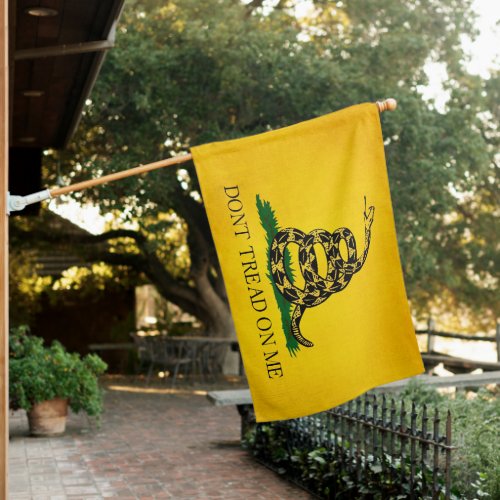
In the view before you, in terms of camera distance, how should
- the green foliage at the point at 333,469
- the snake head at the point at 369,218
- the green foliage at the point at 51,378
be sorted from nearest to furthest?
the snake head at the point at 369,218
the green foliage at the point at 333,469
the green foliage at the point at 51,378

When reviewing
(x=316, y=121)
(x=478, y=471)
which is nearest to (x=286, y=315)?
(x=316, y=121)

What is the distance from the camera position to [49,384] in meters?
10.4

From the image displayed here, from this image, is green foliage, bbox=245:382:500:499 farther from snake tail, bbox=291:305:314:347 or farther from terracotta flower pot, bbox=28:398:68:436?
terracotta flower pot, bbox=28:398:68:436

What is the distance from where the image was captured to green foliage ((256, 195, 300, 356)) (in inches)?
192

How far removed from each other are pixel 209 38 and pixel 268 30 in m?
1.33

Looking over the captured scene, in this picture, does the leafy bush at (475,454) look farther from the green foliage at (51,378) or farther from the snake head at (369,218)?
the green foliage at (51,378)

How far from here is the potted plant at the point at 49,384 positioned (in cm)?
1038

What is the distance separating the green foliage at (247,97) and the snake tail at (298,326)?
9.77m

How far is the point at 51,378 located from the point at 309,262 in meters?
6.34

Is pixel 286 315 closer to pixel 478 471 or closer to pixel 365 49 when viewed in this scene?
pixel 478 471

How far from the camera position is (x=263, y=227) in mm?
4918

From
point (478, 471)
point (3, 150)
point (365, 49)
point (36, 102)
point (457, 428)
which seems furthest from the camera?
point (365, 49)

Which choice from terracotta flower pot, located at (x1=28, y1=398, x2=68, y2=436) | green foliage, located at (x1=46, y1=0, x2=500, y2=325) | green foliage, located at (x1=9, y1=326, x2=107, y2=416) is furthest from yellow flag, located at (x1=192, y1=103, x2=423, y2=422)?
green foliage, located at (x1=46, y1=0, x2=500, y2=325)

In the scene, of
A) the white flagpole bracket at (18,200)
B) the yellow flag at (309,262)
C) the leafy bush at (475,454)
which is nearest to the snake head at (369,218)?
the yellow flag at (309,262)
